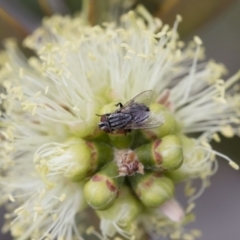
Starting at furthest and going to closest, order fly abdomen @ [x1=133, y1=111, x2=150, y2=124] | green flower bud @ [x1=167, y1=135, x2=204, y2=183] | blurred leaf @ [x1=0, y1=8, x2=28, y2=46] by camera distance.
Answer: blurred leaf @ [x1=0, y1=8, x2=28, y2=46] < green flower bud @ [x1=167, y1=135, x2=204, y2=183] < fly abdomen @ [x1=133, y1=111, x2=150, y2=124]

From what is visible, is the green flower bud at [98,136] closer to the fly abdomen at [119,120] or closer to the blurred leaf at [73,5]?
the fly abdomen at [119,120]

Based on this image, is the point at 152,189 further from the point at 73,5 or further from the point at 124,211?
the point at 73,5

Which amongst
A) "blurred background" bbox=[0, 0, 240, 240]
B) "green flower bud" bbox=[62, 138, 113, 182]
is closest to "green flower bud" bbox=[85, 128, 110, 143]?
"green flower bud" bbox=[62, 138, 113, 182]

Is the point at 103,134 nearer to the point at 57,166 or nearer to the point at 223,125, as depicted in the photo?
the point at 57,166

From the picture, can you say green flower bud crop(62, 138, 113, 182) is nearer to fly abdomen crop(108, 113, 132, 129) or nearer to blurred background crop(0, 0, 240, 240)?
fly abdomen crop(108, 113, 132, 129)

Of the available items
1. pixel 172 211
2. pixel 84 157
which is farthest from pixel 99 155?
pixel 172 211
